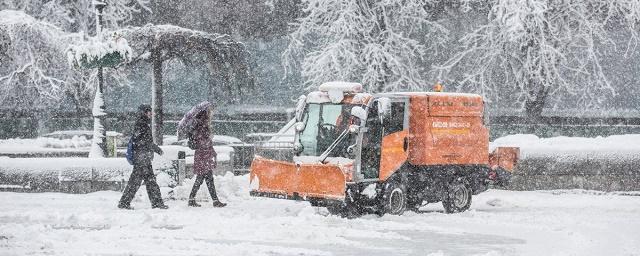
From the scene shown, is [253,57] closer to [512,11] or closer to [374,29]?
[374,29]

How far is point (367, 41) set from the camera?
96.2ft

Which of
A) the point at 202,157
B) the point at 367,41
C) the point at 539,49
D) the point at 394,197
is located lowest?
the point at 394,197

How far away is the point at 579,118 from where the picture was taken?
102 ft

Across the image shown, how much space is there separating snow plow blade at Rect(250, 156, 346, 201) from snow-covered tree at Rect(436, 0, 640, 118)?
45.5ft

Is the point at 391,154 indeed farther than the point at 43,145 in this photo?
No

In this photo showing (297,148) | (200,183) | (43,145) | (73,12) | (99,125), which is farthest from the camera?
(73,12)

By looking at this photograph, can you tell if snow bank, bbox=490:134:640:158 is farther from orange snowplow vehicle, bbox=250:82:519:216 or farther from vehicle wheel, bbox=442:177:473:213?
vehicle wheel, bbox=442:177:473:213

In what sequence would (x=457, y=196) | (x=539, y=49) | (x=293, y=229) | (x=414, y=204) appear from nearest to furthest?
(x=293, y=229)
(x=414, y=204)
(x=457, y=196)
(x=539, y=49)

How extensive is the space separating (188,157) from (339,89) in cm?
600

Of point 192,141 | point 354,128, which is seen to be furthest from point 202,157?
point 354,128

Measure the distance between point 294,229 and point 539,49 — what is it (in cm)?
1808

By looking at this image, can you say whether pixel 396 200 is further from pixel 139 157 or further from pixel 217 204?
pixel 139 157

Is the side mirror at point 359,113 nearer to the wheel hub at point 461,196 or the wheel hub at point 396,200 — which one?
the wheel hub at point 396,200

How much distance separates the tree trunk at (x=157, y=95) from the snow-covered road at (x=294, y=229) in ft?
29.6
